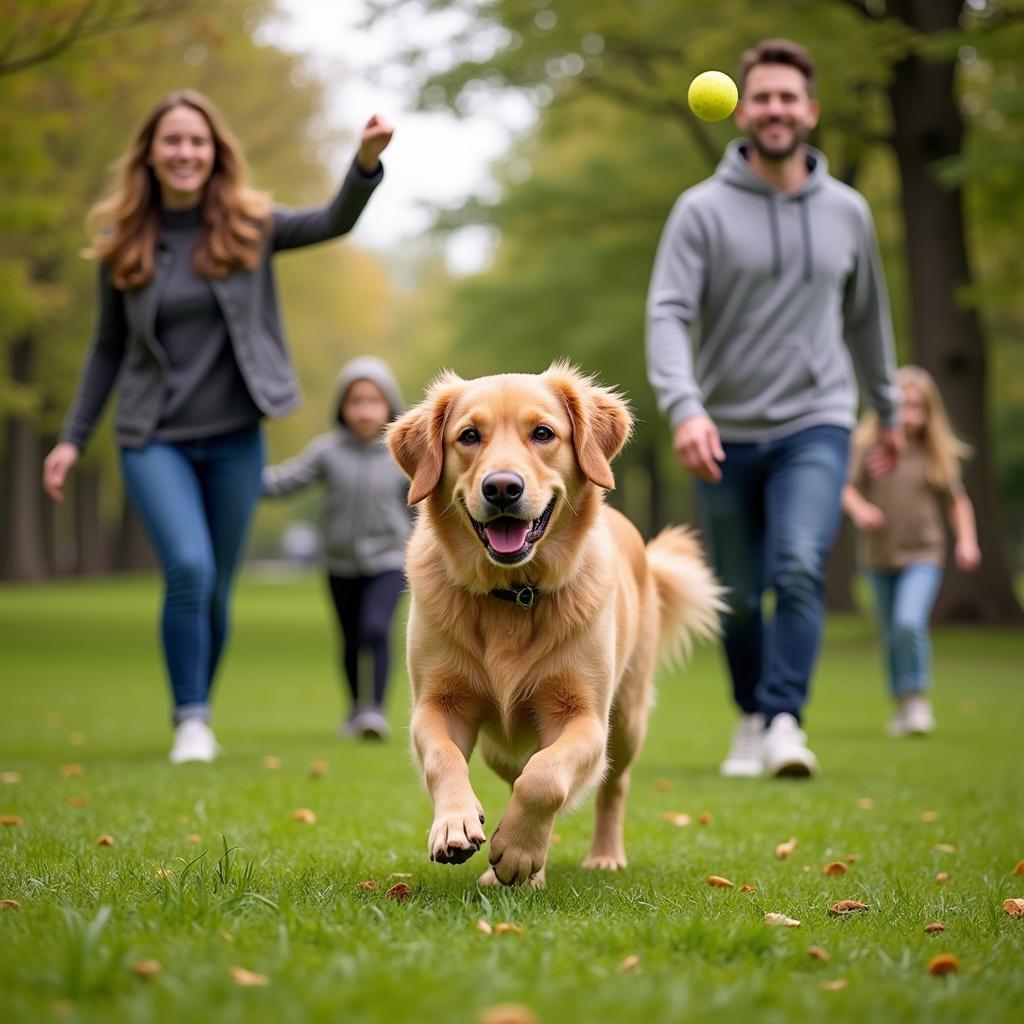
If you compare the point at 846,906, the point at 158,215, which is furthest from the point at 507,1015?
the point at 158,215

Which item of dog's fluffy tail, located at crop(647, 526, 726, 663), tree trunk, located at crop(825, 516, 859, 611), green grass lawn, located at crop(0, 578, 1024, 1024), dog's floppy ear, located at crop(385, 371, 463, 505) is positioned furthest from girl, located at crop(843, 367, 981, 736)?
tree trunk, located at crop(825, 516, 859, 611)

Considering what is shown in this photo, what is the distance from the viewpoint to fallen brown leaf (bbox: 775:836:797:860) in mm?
→ 4492

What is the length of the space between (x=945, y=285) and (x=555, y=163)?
1499cm

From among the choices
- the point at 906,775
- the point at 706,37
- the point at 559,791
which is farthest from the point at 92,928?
the point at 706,37

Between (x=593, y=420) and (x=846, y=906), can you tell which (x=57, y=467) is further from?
(x=846, y=906)

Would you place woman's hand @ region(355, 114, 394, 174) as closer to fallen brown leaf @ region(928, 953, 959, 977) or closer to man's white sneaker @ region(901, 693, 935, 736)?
fallen brown leaf @ region(928, 953, 959, 977)

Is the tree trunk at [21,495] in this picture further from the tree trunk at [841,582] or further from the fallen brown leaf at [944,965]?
the fallen brown leaf at [944,965]

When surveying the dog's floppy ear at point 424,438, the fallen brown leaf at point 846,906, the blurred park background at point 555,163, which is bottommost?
the fallen brown leaf at point 846,906

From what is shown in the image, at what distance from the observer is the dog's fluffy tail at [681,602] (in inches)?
209

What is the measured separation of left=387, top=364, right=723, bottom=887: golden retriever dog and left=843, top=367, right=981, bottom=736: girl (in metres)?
5.41

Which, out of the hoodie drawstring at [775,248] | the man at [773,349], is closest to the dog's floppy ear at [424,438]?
the man at [773,349]

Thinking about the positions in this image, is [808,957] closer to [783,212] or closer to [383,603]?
[783,212]

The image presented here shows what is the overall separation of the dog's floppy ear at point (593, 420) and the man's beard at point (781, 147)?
8.34ft

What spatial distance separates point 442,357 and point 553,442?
91.3ft
